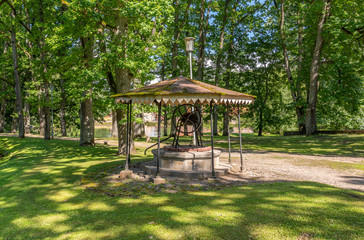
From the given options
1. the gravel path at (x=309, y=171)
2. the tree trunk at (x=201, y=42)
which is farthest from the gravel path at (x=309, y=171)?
the tree trunk at (x=201, y=42)

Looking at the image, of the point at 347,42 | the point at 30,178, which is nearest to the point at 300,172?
the point at 30,178

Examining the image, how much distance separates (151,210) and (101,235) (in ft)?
4.50

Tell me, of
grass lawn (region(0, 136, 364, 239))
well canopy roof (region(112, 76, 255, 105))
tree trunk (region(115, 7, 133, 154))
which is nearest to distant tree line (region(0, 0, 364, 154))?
tree trunk (region(115, 7, 133, 154))

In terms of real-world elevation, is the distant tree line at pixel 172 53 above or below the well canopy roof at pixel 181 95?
above

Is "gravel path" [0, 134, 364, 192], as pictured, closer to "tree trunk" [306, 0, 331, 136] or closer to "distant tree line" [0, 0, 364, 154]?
"distant tree line" [0, 0, 364, 154]

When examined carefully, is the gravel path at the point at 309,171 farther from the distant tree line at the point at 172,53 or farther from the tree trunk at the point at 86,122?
the tree trunk at the point at 86,122

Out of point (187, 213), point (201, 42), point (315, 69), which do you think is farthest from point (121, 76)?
point (315, 69)

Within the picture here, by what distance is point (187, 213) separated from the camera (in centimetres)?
509

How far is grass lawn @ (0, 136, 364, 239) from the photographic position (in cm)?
421

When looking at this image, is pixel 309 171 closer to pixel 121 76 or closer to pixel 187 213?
pixel 187 213

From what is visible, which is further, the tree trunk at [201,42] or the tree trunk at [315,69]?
the tree trunk at [201,42]

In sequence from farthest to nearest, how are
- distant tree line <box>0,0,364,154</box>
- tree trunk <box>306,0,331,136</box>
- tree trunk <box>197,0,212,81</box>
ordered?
tree trunk <box>197,0,212,81</box>
tree trunk <box>306,0,331,136</box>
distant tree line <box>0,0,364,154</box>

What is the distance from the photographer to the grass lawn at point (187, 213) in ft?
13.8

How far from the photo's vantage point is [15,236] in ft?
14.5
